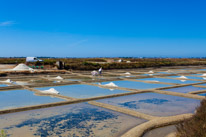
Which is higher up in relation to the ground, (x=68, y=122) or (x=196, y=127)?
(x=196, y=127)

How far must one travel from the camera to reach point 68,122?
14.4ft

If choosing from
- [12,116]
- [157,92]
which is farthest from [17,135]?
[157,92]

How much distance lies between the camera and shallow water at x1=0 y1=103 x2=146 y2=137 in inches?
149

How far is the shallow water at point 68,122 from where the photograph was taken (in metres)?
3.80

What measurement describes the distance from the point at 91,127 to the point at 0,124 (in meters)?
1.91

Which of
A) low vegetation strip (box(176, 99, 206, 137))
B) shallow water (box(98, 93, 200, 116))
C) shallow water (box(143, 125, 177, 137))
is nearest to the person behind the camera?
low vegetation strip (box(176, 99, 206, 137))

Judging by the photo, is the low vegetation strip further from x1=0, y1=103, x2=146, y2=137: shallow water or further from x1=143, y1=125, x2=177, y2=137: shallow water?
x1=0, y1=103, x2=146, y2=137: shallow water

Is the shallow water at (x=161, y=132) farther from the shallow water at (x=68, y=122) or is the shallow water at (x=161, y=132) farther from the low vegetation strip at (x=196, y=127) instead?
the low vegetation strip at (x=196, y=127)

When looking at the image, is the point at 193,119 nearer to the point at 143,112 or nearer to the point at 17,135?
Result: the point at 143,112

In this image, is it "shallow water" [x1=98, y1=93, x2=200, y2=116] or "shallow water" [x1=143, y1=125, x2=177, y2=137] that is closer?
"shallow water" [x1=143, y1=125, x2=177, y2=137]

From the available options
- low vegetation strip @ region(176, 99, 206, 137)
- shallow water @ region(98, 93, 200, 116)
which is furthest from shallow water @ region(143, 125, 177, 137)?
shallow water @ region(98, 93, 200, 116)

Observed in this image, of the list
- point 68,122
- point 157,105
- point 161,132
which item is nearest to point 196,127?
point 161,132

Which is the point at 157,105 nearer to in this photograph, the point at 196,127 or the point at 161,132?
the point at 161,132

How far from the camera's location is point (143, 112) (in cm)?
524
